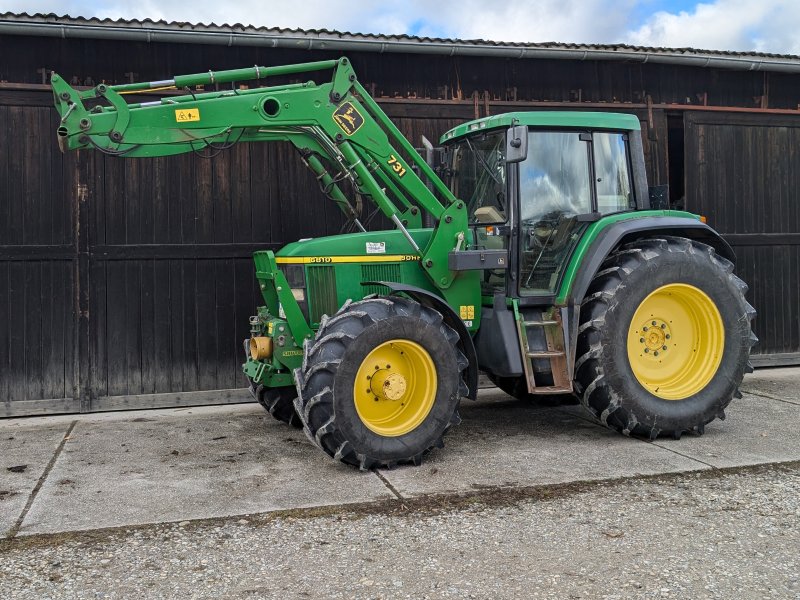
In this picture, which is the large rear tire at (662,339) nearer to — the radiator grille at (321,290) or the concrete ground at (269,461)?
the concrete ground at (269,461)

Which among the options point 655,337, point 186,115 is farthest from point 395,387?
point 186,115

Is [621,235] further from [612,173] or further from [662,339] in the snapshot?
[662,339]

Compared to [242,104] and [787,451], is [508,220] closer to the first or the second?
[242,104]

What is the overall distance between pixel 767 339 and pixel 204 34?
7087 mm

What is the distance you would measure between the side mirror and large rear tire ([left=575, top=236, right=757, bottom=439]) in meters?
1.08

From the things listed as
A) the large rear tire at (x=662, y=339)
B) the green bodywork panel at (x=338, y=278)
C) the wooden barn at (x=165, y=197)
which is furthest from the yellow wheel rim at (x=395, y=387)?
the wooden barn at (x=165, y=197)

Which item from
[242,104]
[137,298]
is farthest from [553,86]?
[137,298]

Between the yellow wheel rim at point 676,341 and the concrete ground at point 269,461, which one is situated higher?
the yellow wheel rim at point 676,341

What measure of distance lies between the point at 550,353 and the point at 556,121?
5.74 ft

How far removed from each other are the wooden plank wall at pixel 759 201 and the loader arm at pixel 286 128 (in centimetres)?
451

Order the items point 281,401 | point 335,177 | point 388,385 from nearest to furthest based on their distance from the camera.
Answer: point 388,385, point 335,177, point 281,401

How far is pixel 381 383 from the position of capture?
17.3 feet

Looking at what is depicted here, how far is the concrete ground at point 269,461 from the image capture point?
456cm

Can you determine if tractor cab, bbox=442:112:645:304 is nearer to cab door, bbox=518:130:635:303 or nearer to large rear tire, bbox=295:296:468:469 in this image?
cab door, bbox=518:130:635:303
